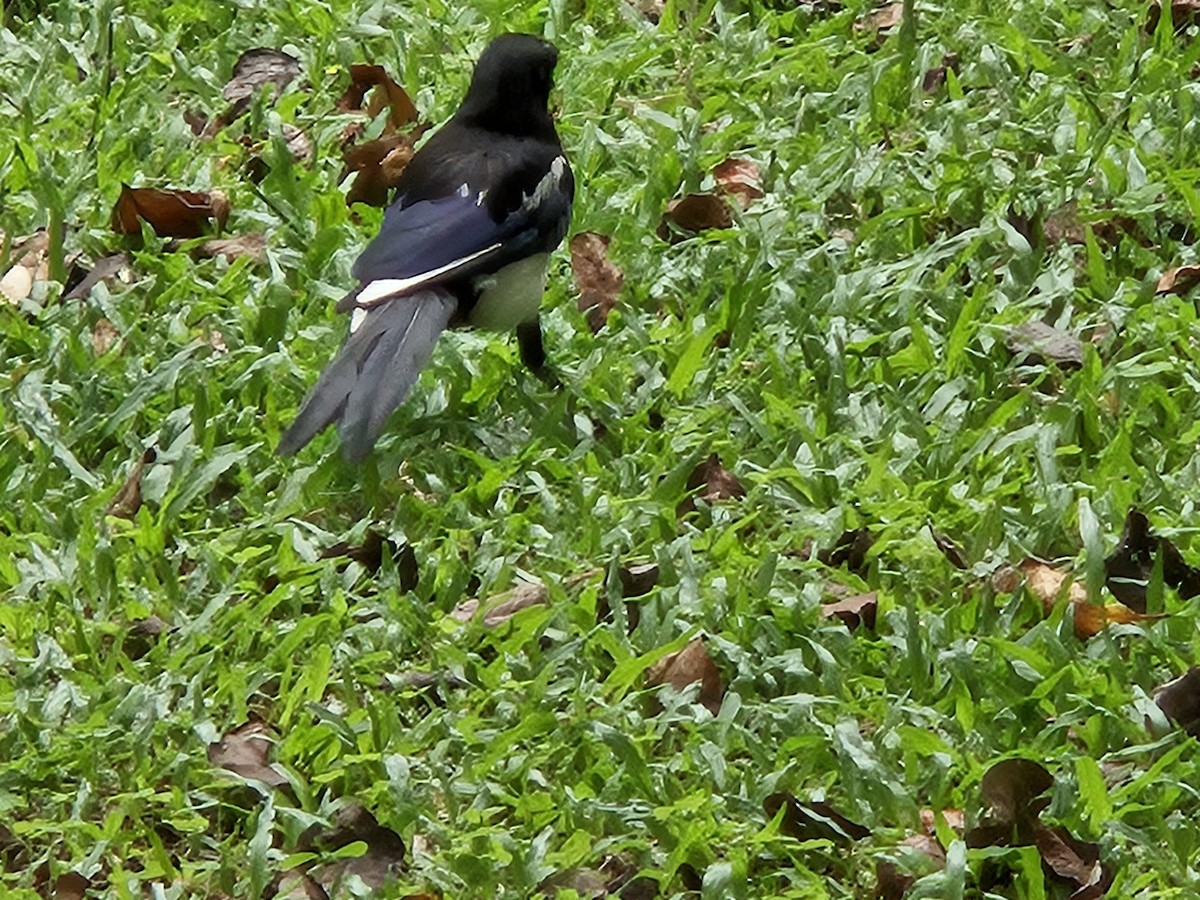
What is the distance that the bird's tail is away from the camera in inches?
223

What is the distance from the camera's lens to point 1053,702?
4809mm

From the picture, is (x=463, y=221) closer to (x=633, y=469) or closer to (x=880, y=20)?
(x=633, y=469)

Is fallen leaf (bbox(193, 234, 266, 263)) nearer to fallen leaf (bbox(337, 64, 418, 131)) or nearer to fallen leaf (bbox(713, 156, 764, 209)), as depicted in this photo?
fallen leaf (bbox(337, 64, 418, 131))

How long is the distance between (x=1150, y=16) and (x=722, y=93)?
4.61 ft

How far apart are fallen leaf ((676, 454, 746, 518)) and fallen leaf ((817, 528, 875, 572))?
33 centimetres

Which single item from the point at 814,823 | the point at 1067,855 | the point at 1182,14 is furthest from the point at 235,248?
the point at 1067,855

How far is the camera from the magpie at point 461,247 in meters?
5.79

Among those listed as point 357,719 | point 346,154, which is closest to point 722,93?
point 346,154

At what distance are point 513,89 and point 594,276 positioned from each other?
55cm

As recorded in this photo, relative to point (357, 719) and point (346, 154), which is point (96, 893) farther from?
point (346, 154)

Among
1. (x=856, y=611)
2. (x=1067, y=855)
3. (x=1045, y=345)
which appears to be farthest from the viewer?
(x=1045, y=345)

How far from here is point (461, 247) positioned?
6.17 meters

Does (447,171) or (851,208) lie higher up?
(447,171)

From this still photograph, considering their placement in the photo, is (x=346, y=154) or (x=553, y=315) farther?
(x=346, y=154)
